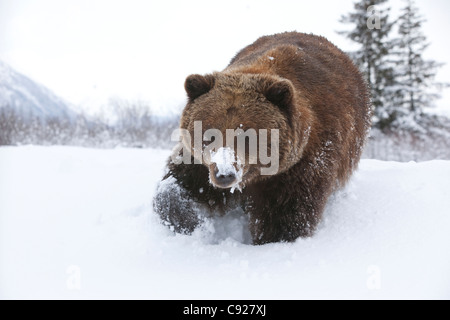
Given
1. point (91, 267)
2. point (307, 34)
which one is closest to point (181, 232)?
point (91, 267)

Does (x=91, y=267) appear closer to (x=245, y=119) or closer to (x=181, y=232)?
(x=181, y=232)

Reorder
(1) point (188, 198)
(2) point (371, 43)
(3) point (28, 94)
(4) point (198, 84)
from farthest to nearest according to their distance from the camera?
(3) point (28, 94), (2) point (371, 43), (1) point (188, 198), (4) point (198, 84)

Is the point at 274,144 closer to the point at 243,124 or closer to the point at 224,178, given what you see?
the point at 243,124

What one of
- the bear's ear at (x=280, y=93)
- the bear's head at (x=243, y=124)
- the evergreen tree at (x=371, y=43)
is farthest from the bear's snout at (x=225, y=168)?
the evergreen tree at (x=371, y=43)

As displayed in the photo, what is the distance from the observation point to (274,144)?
10.8 ft

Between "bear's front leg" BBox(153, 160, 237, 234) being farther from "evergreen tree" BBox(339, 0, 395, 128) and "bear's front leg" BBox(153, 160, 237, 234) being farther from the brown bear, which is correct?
"evergreen tree" BBox(339, 0, 395, 128)

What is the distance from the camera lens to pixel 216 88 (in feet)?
11.6

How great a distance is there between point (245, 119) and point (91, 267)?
174 cm

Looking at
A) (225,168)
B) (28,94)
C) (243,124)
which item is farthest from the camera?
(28,94)

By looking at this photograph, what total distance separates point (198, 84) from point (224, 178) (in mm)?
1051

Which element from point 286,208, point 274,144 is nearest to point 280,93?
point 274,144

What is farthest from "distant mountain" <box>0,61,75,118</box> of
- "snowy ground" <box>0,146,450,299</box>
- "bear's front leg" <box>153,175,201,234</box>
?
"bear's front leg" <box>153,175,201,234</box>

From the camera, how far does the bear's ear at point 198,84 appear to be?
3.53 meters

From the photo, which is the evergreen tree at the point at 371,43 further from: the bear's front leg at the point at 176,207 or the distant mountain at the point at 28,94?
the distant mountain at the point at 28,94
